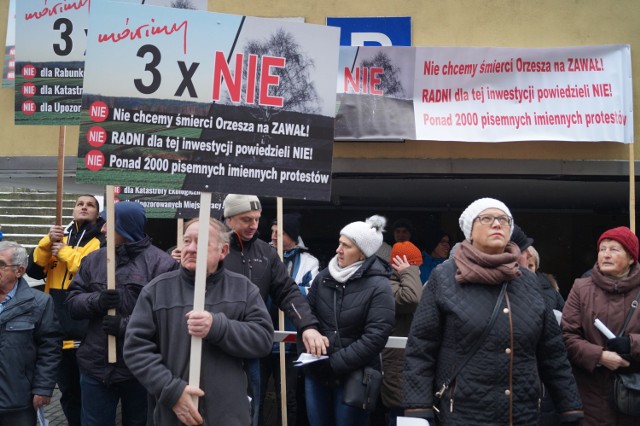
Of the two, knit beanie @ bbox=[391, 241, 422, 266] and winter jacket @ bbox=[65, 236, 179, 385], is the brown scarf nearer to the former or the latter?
knit beanie @ bbox=[391, 241, 422, 266]

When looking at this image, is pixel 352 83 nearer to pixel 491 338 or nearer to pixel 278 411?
pixel 278 411

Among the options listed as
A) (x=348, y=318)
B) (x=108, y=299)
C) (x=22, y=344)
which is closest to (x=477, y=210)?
(x=348, y=318)

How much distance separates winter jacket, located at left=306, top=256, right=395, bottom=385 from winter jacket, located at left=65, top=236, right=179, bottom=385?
1.12 metres

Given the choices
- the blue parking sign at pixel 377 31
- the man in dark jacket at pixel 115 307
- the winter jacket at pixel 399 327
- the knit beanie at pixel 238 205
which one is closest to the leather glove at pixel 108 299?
the man in dark jacket at pixel 115 307

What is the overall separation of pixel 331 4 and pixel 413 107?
1497mm

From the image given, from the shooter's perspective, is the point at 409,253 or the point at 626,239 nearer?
the point at 626,239

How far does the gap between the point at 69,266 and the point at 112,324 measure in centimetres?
118

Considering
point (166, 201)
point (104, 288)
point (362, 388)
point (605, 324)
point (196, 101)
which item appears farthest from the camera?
point (166, 201)

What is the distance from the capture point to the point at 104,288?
4.48 metres

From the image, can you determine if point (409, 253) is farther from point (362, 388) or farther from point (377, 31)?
point (377, 31)

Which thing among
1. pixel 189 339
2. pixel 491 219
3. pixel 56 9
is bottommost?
pixel 189 339

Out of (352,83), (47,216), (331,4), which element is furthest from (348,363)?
(47,216)

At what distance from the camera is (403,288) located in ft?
16.3

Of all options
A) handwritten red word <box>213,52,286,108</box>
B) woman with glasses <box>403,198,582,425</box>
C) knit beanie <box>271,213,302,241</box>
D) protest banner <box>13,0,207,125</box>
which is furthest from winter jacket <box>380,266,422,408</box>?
protest banner <box>13,0,207,125</box>
